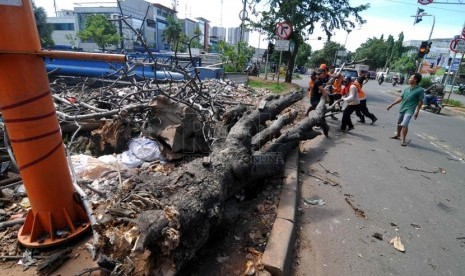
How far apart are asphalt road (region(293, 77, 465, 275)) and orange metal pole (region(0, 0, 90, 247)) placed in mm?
2107

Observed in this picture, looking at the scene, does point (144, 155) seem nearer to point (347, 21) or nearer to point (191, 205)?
point (191, 205)

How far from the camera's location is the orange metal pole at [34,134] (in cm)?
175

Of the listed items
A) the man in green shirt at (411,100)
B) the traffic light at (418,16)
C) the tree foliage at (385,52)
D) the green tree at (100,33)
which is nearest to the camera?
the man in green shirt at (411,100)

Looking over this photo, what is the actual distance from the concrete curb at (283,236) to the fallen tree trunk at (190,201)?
352 millimetres

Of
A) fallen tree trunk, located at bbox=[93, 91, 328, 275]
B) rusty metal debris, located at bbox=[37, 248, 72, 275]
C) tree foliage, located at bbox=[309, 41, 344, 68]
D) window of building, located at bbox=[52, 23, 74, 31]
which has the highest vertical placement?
window of building, located at bbox=[52, 23, 74, 31]

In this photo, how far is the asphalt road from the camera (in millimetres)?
2591

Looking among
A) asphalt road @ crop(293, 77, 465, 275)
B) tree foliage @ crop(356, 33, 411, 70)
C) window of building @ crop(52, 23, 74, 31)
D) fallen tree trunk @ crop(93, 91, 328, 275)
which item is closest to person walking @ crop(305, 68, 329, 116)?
asphalt road @ crop(293, 77, 465, 275)

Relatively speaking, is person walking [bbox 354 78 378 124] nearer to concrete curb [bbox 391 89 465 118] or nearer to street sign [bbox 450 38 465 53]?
concrete curb [bbox 391 89 465 118]

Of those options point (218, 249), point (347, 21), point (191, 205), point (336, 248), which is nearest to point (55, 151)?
point (191, 205)

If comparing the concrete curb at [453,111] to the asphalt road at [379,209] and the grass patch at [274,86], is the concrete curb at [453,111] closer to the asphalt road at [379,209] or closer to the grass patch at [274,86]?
the grass patch at [274,86]

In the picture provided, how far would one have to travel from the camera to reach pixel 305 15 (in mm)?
15906

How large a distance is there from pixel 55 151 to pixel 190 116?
2.08 m

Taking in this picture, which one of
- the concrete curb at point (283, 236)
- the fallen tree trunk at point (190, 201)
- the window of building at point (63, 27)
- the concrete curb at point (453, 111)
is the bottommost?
the concrete curb at point (453, 111)

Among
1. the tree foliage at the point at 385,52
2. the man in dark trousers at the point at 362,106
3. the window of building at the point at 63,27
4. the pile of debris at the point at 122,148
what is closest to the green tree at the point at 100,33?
the window of building at the point at 63,27
